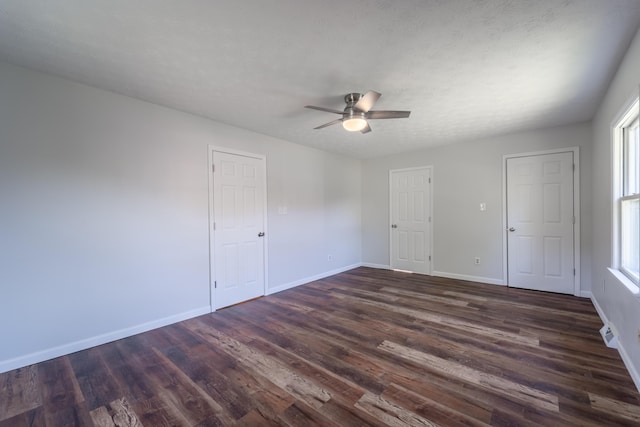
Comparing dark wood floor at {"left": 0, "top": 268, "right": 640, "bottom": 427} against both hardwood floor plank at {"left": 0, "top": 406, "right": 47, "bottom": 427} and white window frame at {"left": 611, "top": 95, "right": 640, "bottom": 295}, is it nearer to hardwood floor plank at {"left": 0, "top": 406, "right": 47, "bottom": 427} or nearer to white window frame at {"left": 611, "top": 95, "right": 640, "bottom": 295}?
hardwood floor plank at {"left": 0, "top": 406, "right": 47, "bottom": 427}

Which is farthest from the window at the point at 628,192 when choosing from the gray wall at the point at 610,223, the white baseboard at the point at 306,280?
the white baseboard at the point at 306,280

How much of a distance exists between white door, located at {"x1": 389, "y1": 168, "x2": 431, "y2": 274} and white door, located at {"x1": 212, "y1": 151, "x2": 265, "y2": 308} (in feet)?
9.22

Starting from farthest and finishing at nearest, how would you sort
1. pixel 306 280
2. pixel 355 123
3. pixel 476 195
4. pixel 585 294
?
pixel 306 280 → pixel 476 195 → pixel 585 294 → pixel 355 123

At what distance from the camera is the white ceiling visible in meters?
1.62

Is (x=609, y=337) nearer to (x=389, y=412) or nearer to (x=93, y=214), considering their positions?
(x=389, y=412)

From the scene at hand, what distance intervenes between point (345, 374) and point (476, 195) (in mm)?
3842

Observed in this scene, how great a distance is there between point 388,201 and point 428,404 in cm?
424

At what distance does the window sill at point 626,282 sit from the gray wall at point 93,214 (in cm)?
393

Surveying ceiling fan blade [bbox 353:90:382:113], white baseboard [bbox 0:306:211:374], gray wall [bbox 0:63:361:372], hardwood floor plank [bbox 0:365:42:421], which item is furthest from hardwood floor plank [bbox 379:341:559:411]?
hardwood floor plank [bbox 0:365:42:421]

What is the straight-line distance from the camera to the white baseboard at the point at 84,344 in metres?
2.20

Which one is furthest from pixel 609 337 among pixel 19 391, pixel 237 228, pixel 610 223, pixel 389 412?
pixel 19 391

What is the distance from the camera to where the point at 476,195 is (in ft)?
15.1

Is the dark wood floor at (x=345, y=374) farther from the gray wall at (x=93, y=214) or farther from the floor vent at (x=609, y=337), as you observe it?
the gray wall at (x=93, y=214)

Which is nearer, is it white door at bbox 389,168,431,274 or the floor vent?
the floor vent
